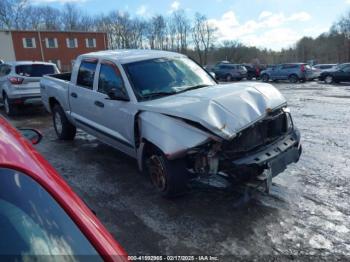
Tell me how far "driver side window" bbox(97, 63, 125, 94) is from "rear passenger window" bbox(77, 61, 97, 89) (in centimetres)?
33

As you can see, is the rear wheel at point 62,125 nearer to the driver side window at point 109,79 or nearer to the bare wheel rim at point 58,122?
the bare wheel rim at point 58,122

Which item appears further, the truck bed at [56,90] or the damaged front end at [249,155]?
the truck bed at [56,90]

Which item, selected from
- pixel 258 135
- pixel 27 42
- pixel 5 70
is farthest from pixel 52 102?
pixel 27 42

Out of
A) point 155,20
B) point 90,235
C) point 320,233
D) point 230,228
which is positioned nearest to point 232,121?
point 230,228

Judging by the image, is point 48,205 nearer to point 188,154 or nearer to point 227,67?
point 188,154

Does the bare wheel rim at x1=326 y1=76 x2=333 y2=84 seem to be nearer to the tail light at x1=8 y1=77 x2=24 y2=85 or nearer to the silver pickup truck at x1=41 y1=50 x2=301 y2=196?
the tail light at x1=8 y1=77 x2=24 y2=85

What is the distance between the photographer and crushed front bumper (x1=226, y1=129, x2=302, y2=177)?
369 centimetres

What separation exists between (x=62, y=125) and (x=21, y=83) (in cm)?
445

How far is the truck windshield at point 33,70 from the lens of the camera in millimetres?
10927

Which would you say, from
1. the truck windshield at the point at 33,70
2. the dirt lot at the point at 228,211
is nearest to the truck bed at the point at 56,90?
the dirt lot at the point at 228,211

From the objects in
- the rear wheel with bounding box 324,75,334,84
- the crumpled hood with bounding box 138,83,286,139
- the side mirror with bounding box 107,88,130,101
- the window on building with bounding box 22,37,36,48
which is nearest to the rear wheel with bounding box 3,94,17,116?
the side mirror with bounding box 107,88,130,101

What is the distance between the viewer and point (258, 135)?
410 centimetres

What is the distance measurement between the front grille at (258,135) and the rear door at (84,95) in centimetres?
277

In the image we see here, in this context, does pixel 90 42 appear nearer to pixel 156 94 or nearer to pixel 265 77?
pixel 265 77
